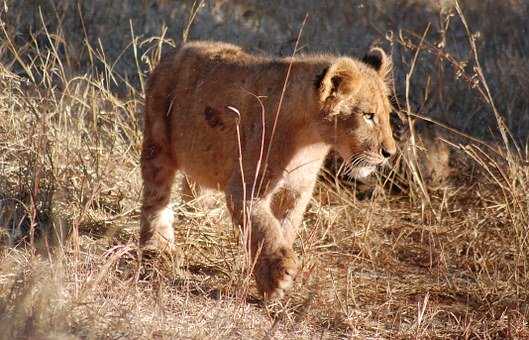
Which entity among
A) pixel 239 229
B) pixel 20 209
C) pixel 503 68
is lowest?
pixel 503 68

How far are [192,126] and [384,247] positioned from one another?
1979mm

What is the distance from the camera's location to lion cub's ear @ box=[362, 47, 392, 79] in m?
6.58

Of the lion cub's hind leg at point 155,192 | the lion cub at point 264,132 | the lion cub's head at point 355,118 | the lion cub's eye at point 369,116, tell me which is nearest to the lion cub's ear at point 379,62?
the lion cub at point 264,132

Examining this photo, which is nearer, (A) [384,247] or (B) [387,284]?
(B) [387,284]

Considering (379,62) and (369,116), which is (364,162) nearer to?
(369,116)

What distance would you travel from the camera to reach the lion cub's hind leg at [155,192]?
6.95 meters

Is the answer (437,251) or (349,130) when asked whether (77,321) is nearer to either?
(349,130)

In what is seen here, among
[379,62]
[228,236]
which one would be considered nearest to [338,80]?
[379,62]

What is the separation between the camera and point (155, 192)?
6.97 m

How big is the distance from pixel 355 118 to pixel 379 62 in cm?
62

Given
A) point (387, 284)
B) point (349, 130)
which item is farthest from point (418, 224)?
point (349, 130)

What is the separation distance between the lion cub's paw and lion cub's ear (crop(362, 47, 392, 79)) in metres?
1.43

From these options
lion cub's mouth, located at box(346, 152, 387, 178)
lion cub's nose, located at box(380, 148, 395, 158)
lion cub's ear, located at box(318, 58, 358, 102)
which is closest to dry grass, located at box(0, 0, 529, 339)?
lion cub's mouth, located at box(346, 152, 387, 178)

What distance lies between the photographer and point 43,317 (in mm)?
4805
